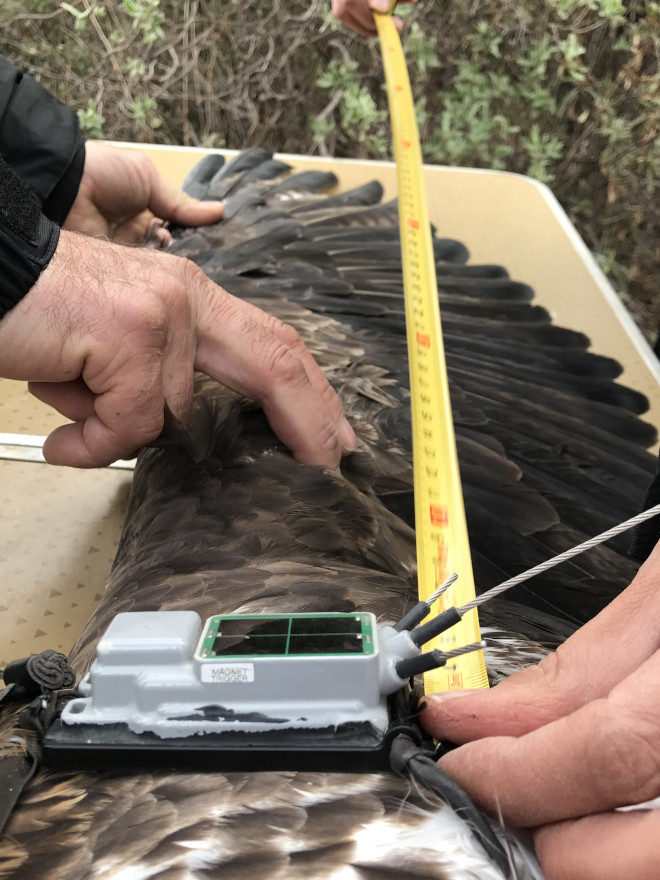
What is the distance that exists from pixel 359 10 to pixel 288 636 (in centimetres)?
181

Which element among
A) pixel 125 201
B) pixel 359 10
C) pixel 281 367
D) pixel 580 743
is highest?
pixel 359 10

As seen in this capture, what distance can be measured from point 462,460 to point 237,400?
0.39 metres

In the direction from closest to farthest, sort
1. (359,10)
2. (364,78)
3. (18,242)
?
(18,242) → (359,10) → (364,78)

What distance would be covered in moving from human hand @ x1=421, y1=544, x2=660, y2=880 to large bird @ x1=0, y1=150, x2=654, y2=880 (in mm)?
50

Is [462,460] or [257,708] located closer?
[257,708]

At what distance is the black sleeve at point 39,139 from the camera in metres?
1.56

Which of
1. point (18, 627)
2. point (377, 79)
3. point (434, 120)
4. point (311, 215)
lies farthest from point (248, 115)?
point (18, 627)

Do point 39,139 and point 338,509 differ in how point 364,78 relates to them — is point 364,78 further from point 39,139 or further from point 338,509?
point 338,509

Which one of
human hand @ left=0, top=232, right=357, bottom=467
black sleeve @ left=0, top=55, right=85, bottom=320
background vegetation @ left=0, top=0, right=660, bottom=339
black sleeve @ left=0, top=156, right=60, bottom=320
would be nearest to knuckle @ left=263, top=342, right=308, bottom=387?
human hand @ left=0, top=232, right=357, bottom=467

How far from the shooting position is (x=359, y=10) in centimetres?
199

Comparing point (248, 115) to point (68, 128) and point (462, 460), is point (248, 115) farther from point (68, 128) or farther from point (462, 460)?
point (462, 460)

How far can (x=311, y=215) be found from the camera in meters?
1.90

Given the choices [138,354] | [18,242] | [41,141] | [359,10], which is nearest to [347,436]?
[138,354]

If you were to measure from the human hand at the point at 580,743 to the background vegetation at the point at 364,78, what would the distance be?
2920mm
